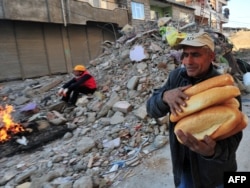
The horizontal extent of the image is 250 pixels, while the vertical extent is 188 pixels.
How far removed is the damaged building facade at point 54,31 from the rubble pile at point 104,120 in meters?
2.59

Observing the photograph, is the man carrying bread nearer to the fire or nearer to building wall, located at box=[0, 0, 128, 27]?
the fire

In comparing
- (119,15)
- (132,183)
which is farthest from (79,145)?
(119,15)

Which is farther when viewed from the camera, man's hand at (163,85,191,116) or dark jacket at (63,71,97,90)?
dark jacket at (63,71,97,90)

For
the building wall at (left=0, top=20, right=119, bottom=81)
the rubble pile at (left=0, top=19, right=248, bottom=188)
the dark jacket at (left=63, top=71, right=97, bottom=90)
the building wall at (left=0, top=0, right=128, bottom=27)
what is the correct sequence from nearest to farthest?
the rubble pile at (left=0, top=19, right=248, bottom=188)
the dark jacket at (left=63, top=71, right=97, bottom=90)
the building wall at (left=0, top=0, right=128, bottom=27)
the building wall at (left=0, top=20, right=119, bottom=81)

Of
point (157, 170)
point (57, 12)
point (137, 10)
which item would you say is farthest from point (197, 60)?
point (137, 10)

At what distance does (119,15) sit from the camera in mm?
16703

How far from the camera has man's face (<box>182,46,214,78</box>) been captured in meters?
1.41

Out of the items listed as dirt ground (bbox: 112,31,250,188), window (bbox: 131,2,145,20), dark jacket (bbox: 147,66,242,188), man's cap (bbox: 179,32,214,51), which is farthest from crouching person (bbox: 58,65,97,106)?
window (bbox: 131,2,145,20)

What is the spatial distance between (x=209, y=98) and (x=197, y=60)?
0.33 meters

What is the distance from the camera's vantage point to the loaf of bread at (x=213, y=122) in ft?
3.72

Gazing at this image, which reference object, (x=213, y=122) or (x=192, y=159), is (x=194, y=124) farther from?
(x=192, y=159)

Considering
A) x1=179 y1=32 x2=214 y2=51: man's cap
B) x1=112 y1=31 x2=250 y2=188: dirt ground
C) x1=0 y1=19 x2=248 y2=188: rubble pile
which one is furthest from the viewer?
x1=0 y1=19 x2=248 y2=188: rubble pile

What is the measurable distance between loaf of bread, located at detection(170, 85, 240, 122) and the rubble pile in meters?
2.42

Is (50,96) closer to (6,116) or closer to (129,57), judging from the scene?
(6,116)
